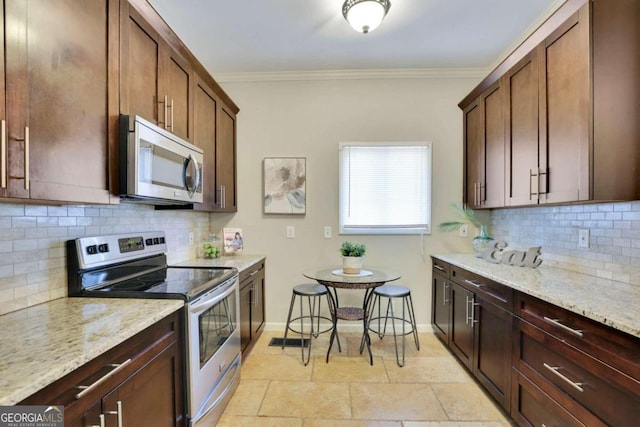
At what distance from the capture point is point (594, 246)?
6.31 feet

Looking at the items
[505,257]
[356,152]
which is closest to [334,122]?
[356,152]

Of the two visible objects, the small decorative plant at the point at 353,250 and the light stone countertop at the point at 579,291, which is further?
the small decorative plant at the point at 353,250

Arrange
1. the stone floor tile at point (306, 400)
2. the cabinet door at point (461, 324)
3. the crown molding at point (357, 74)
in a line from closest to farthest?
the stone floor tile at point (306, 400), the cabinet door at point (461, 324), the crown molding at point (357, 74)

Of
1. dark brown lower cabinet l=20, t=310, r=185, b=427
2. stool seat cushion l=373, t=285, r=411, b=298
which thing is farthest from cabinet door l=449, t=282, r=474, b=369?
dark brown lower cabinet l=20, t=310, r=185, b=427

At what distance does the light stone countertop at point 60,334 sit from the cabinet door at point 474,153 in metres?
2.66

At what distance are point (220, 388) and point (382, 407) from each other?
1.05 meters

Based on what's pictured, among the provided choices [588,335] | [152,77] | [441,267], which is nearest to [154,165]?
[152,77]

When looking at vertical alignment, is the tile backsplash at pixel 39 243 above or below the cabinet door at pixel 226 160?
below

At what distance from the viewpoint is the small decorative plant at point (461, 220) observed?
3025 mm

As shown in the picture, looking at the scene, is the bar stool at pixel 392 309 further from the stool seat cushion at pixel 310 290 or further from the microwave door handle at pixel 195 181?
the microwave door handle at pixel 195 181

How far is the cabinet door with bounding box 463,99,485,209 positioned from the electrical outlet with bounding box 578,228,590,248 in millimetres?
858

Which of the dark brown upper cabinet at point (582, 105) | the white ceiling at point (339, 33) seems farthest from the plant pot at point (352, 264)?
the white ceiling at point (339, 33)

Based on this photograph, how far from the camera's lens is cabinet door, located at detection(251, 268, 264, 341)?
2.78m

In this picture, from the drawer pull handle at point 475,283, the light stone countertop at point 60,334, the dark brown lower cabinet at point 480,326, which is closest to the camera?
the light stone countertop at point 60,334
